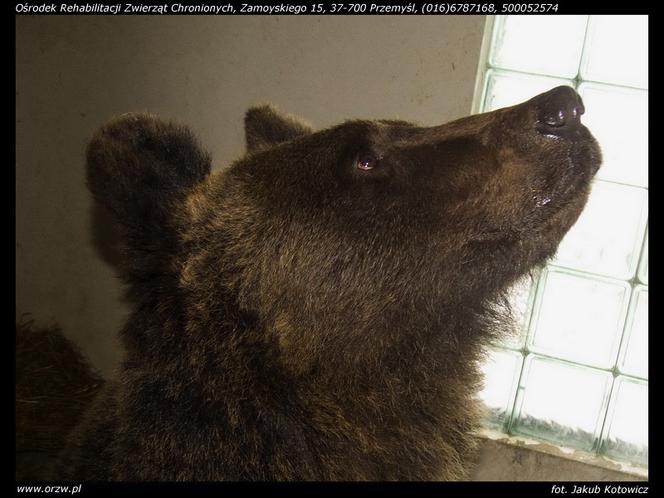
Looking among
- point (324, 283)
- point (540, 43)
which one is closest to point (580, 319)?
point (540, 43)

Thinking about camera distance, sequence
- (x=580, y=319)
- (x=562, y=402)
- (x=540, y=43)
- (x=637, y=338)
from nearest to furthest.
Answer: (x=540, y=43), (x=637, y=338), (x=580, y=319), (x=562, y=402)

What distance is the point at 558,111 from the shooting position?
1713 millimetres

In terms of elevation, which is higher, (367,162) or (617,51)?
(617,51)

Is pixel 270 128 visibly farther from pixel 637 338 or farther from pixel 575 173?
pixel 637 338

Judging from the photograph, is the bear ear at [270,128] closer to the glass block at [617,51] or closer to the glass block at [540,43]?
the glass block at [540,43]

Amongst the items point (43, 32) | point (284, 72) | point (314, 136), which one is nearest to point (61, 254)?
point (43, 32)

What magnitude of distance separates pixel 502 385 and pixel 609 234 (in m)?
1.10

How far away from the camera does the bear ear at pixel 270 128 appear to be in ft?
7.63

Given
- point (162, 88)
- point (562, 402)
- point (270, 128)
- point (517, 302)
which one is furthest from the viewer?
point (162, 88)

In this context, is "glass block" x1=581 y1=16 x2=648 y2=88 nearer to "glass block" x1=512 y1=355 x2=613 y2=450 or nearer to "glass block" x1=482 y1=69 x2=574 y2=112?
"glass block" x1=482 y1=69 x2=574 y2=112

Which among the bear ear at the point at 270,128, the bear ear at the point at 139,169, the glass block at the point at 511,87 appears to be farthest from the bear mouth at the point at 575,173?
the glass block at the point at 511,87

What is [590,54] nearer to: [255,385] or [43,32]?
[255,385]

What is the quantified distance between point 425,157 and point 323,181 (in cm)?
30

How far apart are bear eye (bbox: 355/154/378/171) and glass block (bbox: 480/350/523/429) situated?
231cm
